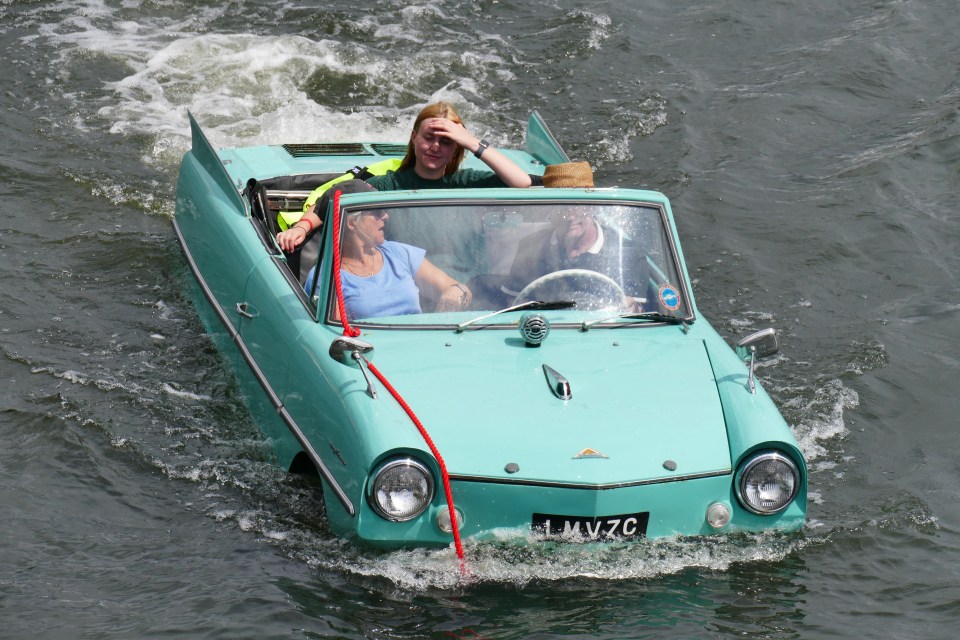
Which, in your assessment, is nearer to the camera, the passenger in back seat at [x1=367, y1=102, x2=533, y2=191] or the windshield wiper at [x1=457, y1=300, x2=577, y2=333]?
the windshield wiper at [x1=457, y1=300, x2=577, y2=333]

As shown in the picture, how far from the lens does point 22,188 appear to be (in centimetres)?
955

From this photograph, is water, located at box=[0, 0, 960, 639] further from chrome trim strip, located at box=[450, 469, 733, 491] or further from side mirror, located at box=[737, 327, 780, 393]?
side mirror, located at box=[737, 327, 780, 393]

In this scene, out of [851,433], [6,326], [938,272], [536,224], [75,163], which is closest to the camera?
[536,224]

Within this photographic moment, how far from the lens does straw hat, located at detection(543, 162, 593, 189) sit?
6453 mm

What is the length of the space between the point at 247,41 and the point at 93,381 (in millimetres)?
6173

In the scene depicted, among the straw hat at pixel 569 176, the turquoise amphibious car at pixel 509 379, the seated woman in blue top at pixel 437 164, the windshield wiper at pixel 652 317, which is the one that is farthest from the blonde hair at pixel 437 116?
the windshield wiper at pixel 652 317

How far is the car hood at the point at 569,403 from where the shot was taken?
15.7ft

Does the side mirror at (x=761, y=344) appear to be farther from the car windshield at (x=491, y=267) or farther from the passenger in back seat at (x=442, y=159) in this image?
the passenger in back seat at (x=442, y=159)

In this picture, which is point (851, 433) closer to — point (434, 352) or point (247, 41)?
point (434, 352)

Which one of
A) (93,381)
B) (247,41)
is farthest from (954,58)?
(93,381)

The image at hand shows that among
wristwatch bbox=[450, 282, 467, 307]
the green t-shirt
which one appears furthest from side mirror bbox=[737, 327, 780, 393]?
the green t-shirt

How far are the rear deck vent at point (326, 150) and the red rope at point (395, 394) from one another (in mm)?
2685

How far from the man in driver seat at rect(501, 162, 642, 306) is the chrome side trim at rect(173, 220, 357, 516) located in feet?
3.81

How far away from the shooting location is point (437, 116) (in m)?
6.69
